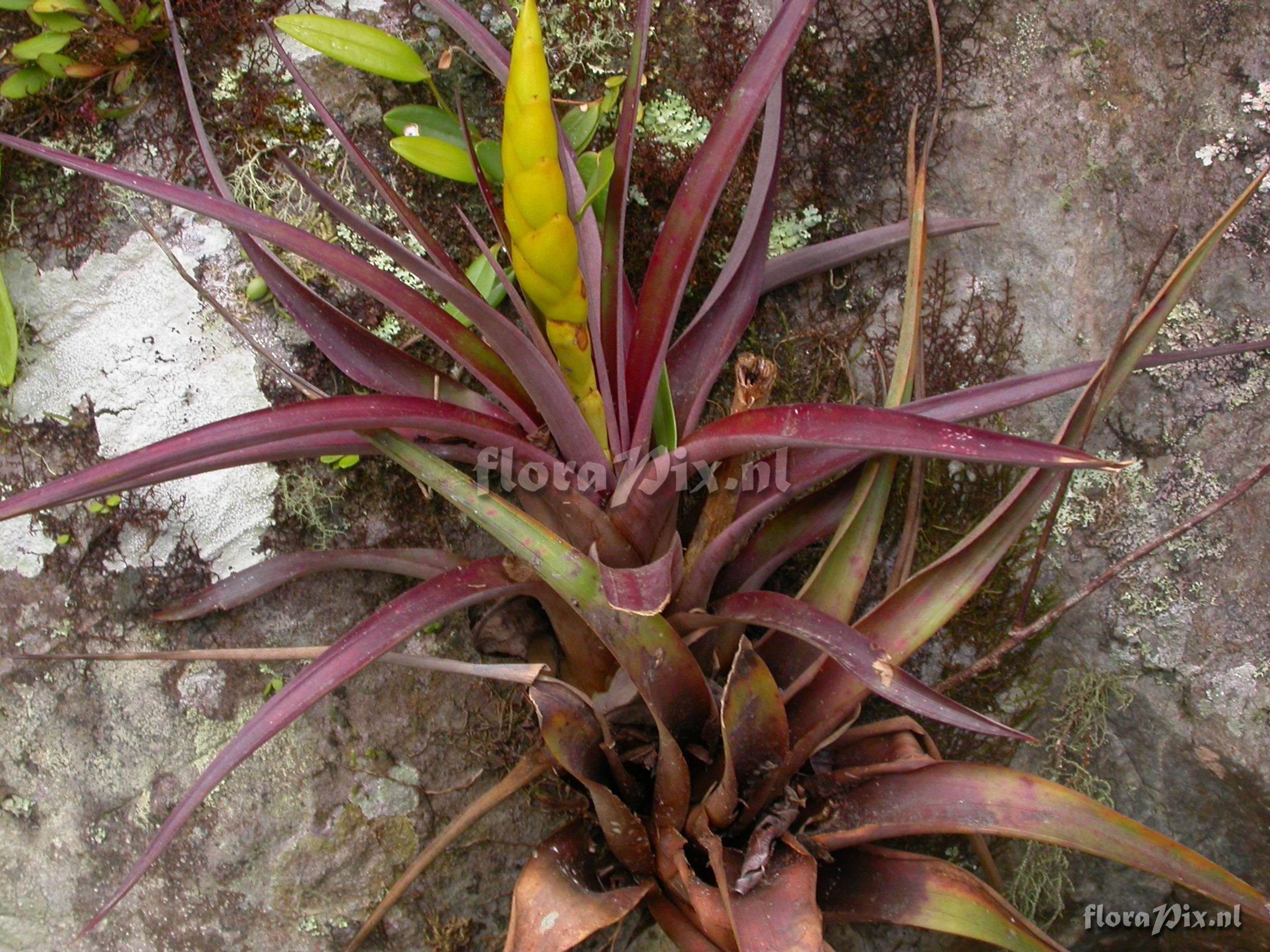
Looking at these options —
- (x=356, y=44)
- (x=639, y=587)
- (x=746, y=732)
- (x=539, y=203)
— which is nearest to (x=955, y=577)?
(x=746, y=732)

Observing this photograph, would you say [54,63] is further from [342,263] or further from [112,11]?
[342,263]

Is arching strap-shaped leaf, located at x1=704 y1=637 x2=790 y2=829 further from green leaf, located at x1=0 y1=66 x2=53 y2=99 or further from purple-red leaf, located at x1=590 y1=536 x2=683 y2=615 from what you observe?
green leaf, located at x1=0 y1=66 x2=53 y2=99

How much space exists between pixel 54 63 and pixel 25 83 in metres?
0.05

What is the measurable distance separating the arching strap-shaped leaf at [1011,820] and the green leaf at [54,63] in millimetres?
1368

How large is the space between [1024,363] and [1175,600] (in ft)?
1.36

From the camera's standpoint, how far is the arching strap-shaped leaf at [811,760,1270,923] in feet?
2.99

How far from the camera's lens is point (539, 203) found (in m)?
0.84

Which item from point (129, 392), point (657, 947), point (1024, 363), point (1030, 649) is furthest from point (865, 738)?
point (129, 392)

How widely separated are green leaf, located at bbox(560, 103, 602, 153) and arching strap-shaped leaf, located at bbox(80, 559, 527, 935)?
59 cm

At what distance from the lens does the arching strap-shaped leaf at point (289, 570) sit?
3.97 feet

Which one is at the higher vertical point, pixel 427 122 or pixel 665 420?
pixel 427 122

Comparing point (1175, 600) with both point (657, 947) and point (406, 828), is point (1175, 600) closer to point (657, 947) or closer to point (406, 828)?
point (657, 947)

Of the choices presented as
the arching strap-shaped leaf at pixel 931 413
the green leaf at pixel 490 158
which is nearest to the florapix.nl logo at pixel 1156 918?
the arching strap-shaped leaf at pixel 931 413

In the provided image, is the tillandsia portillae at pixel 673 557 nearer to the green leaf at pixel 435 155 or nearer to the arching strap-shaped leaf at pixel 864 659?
the arching strap-shaped leaf at pixel 864 659
